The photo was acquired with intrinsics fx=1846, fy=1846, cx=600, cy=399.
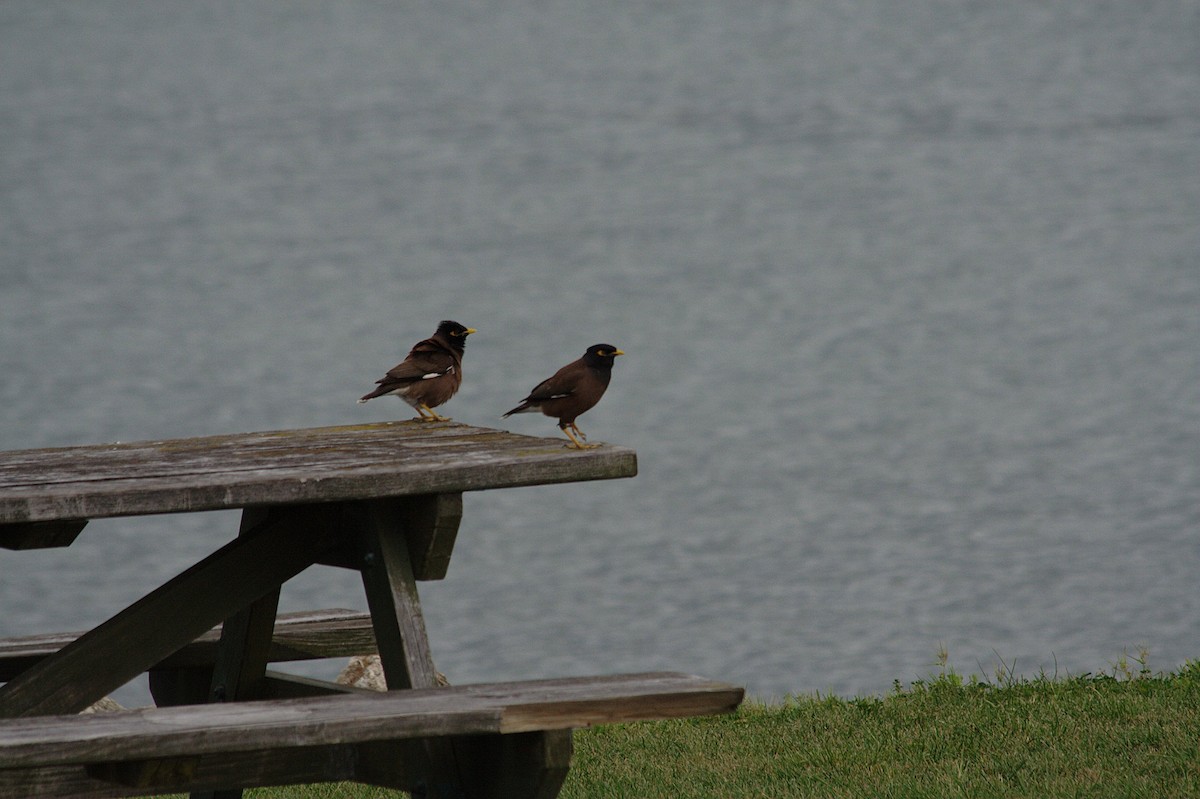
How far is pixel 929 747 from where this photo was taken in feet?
19.4

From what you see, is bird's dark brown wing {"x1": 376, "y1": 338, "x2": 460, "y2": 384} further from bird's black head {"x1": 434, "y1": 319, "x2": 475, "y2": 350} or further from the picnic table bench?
the picnic table bench

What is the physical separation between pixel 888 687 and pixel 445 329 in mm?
3481

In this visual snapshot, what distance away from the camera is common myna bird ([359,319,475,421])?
605cm

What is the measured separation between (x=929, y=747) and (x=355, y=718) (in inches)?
104

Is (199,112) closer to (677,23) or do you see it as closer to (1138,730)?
(677,23)

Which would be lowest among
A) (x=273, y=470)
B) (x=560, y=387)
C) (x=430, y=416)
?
(x=430, y=416)

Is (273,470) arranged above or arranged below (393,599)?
above

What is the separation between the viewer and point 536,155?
32.5 metres

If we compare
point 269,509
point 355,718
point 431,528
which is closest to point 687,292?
point 269,509

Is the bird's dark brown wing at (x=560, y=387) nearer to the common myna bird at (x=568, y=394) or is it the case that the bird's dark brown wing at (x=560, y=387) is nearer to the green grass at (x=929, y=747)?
the common myna bird at (x=568, y=394)

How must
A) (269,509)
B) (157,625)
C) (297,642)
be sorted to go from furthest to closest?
(297,642) → (269,509) → (157,625)

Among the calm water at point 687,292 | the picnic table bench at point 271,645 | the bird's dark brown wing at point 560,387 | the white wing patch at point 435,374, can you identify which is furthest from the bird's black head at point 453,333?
the calm water at point 687,292

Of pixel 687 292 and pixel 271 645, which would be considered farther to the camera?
pixel 687 292

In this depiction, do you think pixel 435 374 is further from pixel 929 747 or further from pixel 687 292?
pixel 687 292
